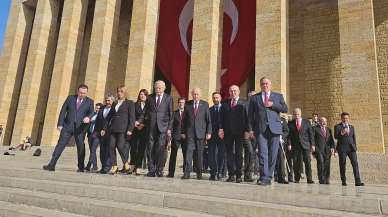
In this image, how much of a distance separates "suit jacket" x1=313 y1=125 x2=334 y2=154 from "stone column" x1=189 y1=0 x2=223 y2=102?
5.78m

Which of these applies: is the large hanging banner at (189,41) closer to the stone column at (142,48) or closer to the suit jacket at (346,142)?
the stone column at (142,48)

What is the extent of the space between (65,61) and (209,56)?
859 centimetres

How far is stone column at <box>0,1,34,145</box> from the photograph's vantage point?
19.7 m

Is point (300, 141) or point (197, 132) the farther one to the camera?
point (300, 141)

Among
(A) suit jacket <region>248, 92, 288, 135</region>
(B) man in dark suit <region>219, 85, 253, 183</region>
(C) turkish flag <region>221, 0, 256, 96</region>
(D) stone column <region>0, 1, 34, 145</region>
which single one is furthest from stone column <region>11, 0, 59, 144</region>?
(A) suit jacket <region>248, 92, 288, 135</region>

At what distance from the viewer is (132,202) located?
411cm

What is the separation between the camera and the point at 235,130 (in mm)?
5719

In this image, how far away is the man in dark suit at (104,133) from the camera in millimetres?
6516

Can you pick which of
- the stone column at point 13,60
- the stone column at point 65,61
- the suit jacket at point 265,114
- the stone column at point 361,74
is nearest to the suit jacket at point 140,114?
the suit jacket at point 265,114

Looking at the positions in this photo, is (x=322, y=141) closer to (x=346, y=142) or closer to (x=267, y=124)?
(x=346, y=142)

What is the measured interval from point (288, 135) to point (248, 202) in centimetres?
381

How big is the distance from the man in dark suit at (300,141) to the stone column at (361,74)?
161 inches

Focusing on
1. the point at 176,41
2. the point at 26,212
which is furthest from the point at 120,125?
the point at 176,41

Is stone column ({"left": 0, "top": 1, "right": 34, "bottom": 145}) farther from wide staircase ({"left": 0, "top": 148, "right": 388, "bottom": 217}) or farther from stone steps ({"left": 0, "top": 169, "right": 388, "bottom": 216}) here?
wide staircase ({"left": 0, "top": 148, "right": 388, "bottom": 217})
